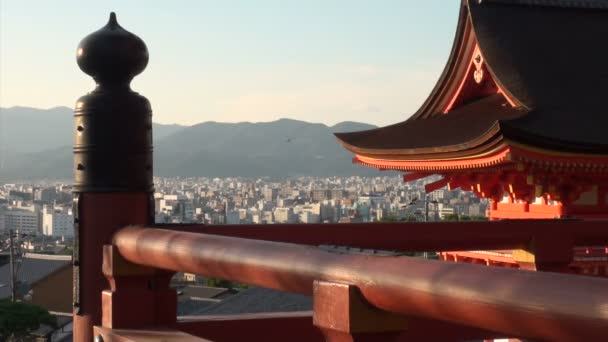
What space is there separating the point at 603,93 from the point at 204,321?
206 inches

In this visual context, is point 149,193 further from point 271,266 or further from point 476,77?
point 476,77

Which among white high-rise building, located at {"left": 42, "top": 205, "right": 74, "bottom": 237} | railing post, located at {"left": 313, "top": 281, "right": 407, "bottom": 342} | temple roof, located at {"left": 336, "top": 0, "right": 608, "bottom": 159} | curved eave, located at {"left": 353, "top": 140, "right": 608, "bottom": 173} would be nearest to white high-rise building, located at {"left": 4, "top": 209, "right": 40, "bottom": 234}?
white high-rise building, located at {"left": 42, "top": 205, "right": 74, "bottom": 237}

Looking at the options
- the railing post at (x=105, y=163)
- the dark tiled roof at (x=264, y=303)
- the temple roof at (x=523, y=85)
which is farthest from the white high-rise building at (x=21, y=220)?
the railing post at (x=105, y=163)

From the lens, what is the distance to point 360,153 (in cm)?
776

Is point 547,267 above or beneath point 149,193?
beneath

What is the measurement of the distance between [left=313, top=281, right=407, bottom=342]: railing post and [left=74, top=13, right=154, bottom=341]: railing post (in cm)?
89

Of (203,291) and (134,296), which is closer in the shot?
(134,296)

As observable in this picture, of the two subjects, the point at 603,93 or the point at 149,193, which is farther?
the point at 603,93

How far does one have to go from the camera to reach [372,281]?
3.70 feet

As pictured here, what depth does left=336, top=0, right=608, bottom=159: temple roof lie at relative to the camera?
240 inches

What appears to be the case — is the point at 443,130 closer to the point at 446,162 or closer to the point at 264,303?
the point at 446,162

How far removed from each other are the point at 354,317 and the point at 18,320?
2567 centimetres

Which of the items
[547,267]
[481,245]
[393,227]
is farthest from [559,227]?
[393,227]

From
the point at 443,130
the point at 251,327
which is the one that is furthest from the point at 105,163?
the point at 443,130
